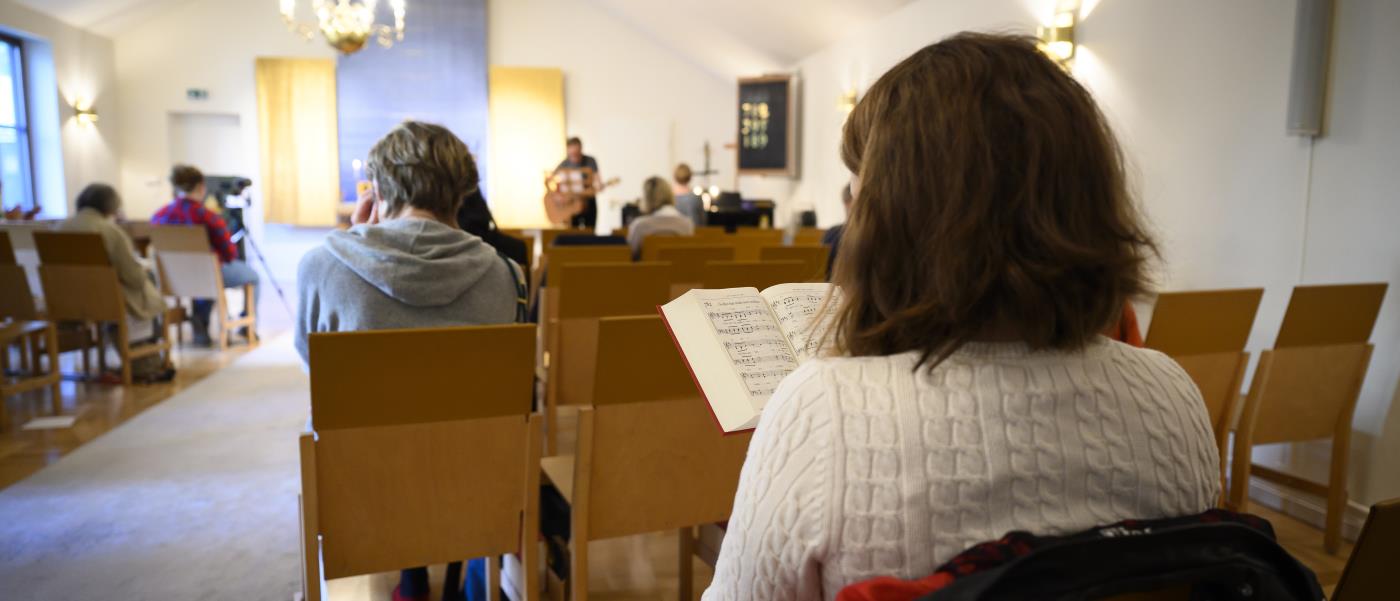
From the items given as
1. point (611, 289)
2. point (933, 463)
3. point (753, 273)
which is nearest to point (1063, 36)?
point (753, 273)

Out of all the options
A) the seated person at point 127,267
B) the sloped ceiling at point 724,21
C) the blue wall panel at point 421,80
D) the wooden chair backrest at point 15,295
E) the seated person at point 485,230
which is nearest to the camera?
the seated person at point 485,230

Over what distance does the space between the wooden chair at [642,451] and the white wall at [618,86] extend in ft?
33.2

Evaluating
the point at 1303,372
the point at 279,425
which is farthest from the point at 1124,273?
the point at 279,425

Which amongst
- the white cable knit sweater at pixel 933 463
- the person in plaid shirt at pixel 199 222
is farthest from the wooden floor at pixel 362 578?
the white cable knit sweater at pixel 933 463

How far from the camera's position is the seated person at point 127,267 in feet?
16.5

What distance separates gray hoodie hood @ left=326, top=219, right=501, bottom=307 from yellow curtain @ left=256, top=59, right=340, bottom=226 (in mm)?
10094

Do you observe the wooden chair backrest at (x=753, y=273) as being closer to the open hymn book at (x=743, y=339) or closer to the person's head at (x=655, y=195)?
the open hymn book at (x=743, y=339)

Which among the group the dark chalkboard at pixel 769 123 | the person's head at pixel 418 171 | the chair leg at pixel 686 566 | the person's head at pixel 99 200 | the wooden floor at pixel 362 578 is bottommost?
the wooden floor at pixel 362 578

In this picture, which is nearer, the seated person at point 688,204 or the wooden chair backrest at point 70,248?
the wooden chair backrest at point 70,248

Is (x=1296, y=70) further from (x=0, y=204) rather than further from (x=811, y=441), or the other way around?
(x=0, y=204)

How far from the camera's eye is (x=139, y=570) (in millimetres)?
2705

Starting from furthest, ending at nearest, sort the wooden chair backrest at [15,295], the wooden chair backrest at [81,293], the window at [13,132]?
1. the window at [13,132]
2. the wooden chair backrest at [81,293]
3. the wooden chair backrest at [15,295]

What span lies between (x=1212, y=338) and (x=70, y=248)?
5.28 metres

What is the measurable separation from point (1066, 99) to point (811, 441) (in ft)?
1.25
